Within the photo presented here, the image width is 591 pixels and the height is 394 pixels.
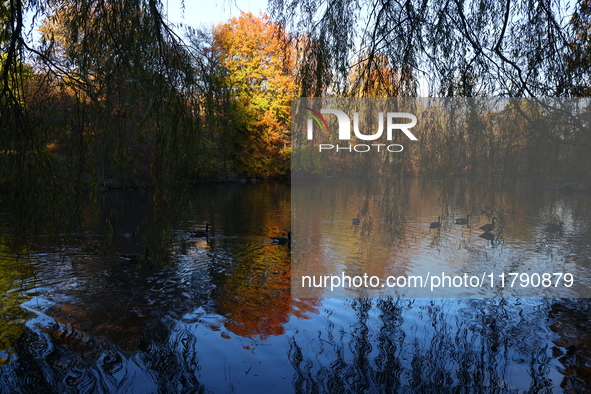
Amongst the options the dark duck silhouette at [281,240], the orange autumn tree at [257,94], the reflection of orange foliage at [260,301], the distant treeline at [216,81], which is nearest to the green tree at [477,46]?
the distant treeline at [216,81]

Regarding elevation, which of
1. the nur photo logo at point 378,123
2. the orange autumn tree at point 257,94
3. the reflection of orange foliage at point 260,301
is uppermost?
the orange autumn tree at point 257,94

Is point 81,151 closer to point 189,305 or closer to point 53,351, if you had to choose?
point 53,351

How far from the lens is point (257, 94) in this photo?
25047 mm

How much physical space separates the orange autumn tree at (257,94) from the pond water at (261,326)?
31.8 ft

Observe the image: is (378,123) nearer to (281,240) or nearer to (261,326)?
(261,326)

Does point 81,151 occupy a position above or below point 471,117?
below

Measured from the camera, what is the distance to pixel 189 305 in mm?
6367

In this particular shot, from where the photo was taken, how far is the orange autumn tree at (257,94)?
2094 cm

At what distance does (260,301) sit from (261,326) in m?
1.03

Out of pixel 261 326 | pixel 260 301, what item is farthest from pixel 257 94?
pixel 261 326

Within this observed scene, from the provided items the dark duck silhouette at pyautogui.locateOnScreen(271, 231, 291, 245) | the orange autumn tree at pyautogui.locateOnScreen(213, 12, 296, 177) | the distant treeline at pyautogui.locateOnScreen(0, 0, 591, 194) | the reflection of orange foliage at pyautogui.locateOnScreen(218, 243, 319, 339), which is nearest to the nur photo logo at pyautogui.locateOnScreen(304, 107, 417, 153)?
the distant treeline at pyautogui.locateOnScreen(0, 0, 591, 194)

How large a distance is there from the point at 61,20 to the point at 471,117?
3.48 metres

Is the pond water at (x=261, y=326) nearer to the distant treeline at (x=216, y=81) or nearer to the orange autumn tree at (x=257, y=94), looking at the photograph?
the distant treeline at (x=216, y=81)

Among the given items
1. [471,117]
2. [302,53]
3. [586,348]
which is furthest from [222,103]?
[586,348]
